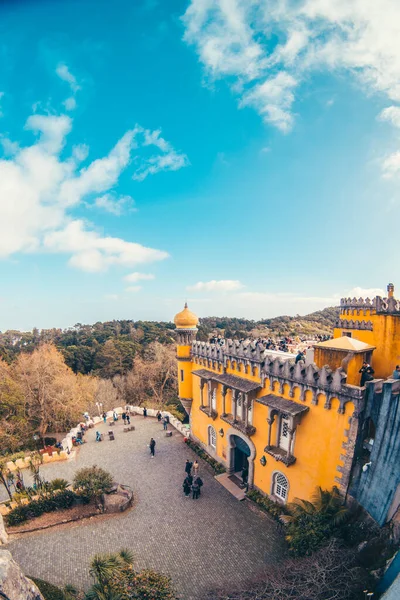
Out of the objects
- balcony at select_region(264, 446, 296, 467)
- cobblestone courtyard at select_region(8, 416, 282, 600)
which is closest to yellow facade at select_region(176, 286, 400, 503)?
balcony at select_region(264, 446, 296, 467)

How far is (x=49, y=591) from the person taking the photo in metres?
9.79

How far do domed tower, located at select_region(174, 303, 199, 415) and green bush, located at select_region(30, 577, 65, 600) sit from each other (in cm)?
1254

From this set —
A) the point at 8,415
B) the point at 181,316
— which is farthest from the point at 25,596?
the point at 8,415

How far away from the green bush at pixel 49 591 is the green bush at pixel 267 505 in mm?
9157

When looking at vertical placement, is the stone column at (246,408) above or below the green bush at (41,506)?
above

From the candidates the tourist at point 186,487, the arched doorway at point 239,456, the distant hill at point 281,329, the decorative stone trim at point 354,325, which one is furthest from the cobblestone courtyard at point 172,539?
the distant hill at point 281,329

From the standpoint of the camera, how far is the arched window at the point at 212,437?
19155 mm

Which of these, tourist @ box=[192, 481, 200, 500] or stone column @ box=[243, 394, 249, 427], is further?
tourist @ box=[192, 481, 200, 500]

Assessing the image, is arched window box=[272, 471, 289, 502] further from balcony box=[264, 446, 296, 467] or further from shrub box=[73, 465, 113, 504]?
shrub box=[73, 465, 113, 504]

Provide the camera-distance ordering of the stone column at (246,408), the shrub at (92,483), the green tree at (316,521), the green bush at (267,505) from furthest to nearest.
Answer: the shrub at (92,483), the stone column at (246,408), the green bush at (267,505), the green tree at (316,521)

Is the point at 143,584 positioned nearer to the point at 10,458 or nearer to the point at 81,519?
the point at 81,519

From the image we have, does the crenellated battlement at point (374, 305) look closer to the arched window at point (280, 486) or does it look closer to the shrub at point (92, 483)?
the arched window at point (280, 486)

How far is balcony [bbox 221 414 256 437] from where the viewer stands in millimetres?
15039

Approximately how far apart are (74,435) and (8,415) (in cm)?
849
